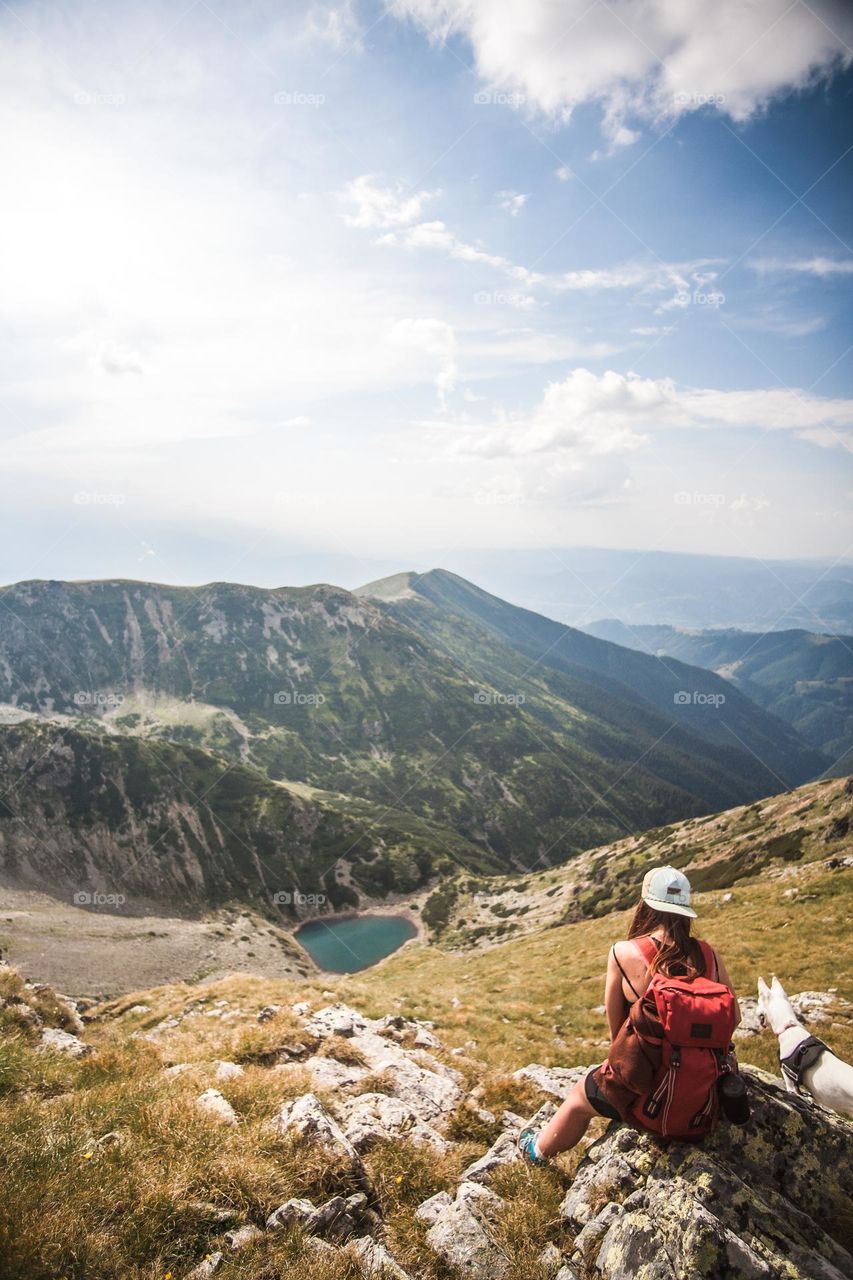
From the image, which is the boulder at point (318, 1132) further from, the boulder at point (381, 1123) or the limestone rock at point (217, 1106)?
the limestone rock at point (217, 1106)

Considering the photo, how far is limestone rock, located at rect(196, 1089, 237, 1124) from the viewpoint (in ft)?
30.0

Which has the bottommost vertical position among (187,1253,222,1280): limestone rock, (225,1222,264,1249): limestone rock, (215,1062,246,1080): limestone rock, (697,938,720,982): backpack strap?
(215,1062,246,1080): limestone rock

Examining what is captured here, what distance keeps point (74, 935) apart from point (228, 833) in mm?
79966

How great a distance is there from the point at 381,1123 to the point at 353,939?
151013 millimetres

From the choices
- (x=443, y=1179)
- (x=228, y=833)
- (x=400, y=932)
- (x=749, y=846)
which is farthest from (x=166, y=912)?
(x=443, y=1179)

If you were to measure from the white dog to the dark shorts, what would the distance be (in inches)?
99.1

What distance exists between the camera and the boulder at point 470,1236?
6781 millimetres

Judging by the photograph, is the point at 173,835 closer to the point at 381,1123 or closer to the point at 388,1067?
the point at 388,1067

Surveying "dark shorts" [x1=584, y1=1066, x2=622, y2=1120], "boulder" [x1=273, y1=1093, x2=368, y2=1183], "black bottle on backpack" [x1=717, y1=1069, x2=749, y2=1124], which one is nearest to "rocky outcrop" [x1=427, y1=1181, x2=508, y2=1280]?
"boulder" [x1=273, y1=1093, x2=368, y2=1183]

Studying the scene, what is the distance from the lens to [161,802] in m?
160

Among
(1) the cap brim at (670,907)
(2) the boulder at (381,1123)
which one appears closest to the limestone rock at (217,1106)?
(2) the boulder at (381,1123)

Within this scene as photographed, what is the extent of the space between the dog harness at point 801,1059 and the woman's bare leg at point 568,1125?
2958mm

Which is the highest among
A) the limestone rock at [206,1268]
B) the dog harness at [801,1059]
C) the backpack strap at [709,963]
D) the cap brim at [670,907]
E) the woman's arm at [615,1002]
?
the cap brim at [670,907]

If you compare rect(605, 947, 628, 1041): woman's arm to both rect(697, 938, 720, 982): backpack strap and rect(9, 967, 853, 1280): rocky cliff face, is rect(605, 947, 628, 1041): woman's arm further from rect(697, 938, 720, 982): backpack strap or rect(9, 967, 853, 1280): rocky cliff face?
rect(9, 967, 853, 1280): rocky cliff face
